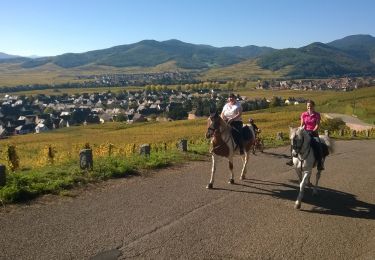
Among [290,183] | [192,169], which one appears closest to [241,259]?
[290,183]

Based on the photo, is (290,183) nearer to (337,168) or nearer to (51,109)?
(337,168)

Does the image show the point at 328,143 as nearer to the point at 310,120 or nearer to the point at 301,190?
the point at 310,120

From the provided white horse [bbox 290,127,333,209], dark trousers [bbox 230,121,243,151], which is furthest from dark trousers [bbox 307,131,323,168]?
dark trousers [bbox 230,121,243,151]

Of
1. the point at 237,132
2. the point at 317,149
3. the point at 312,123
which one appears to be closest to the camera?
the point at 317,149

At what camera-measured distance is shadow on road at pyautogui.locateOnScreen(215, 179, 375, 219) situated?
38.4 feet

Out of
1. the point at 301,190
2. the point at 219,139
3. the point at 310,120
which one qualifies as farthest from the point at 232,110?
the point at 301,190

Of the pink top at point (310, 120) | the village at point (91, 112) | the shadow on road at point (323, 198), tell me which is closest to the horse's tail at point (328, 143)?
the pink top at point (310, 120)

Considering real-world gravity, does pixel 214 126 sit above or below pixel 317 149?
above

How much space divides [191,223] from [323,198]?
5.12 m

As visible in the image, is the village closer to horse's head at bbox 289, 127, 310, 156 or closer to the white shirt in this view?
the white shirt

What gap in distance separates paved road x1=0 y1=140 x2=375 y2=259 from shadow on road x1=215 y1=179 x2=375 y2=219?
0.03 metres

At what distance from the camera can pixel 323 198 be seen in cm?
1316

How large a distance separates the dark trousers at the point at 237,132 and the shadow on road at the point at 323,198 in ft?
4.62

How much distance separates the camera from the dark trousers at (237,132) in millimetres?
14688
